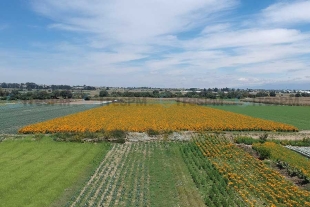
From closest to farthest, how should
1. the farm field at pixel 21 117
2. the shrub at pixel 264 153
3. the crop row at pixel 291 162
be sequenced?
the crop row at pixel 291 162 → the shrub at pixel 264 153 → the farm field at pixel 21 117

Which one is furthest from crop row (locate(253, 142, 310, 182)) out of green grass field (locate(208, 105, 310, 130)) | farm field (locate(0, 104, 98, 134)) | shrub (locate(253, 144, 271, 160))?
farm field (locate(0, 104, 98, 134))

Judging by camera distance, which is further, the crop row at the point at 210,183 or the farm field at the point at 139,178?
the farm field at the point at 139,178

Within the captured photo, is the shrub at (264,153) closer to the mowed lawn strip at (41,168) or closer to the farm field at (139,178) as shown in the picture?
the farm field at (139,178)

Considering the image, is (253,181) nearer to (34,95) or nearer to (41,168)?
(41,168)

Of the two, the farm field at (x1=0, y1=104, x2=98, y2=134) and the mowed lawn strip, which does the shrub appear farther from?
the farm field at (x1=0, y1=104, x2=98, y2=134)

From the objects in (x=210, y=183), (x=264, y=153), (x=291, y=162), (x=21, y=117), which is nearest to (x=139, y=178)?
(x=210, y=183)

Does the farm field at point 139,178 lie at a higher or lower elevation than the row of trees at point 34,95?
lower

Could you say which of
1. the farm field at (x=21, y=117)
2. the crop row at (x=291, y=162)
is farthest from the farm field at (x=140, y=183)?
the farm field at (x=21, y=117)

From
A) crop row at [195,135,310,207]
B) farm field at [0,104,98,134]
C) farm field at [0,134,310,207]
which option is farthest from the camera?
farm field at [0,104,98,134]

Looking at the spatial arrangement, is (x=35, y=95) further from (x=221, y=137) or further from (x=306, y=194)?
(x=306, y=194)
